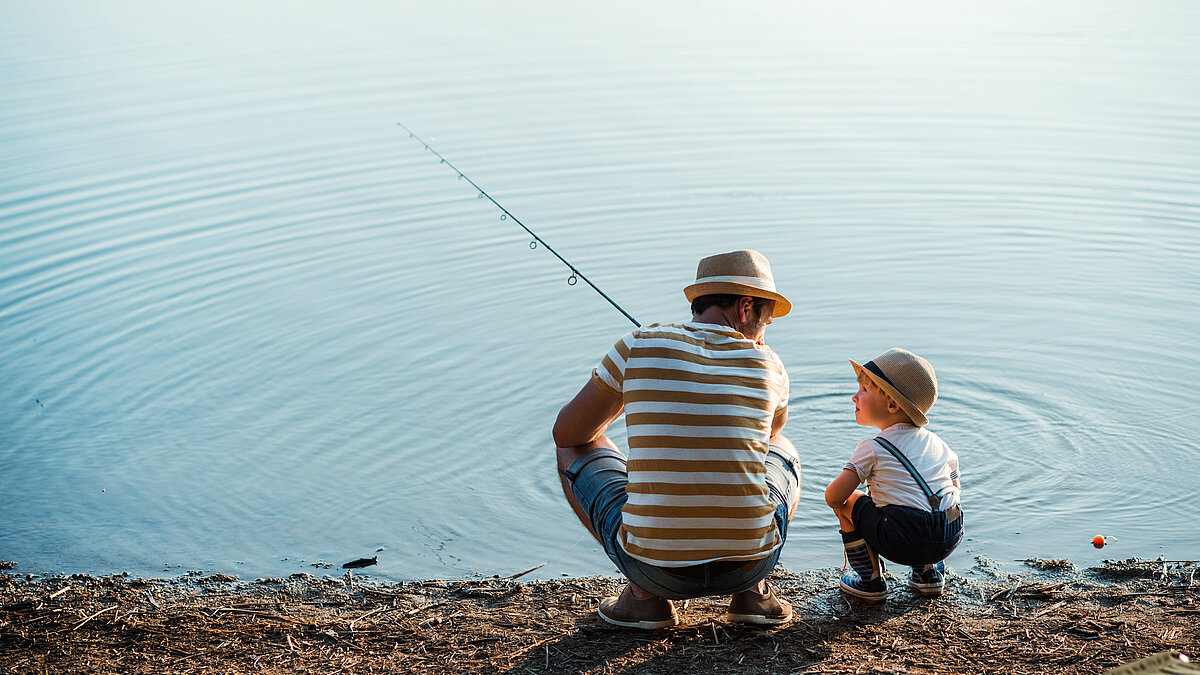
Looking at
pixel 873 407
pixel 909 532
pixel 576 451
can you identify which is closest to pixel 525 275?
pixel 576 451

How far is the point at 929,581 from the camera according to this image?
11.4 feet

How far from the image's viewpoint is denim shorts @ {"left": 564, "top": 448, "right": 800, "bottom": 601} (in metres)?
3.03

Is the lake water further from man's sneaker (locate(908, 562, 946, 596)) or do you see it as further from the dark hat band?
the dark hat band

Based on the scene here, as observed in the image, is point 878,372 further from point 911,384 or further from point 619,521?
point 619,521

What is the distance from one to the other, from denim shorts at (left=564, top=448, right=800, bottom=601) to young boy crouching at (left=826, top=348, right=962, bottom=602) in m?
0.23

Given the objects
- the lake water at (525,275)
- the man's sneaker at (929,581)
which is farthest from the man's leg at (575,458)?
the man's sneaker at (929,581)

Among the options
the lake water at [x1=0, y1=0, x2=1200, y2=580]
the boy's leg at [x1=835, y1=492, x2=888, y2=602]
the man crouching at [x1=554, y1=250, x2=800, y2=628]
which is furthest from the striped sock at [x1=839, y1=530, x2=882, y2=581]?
the lake water at [x1=0, y1=0, x2=1200, y2=580]

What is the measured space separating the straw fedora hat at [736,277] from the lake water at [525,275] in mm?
1333

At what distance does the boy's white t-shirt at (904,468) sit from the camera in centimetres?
329

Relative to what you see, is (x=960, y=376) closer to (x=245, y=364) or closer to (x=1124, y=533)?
(x=1124, y=533)

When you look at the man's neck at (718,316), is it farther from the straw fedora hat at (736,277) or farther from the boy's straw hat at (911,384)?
the boy's straw hat at (911,384)

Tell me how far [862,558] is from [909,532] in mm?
226

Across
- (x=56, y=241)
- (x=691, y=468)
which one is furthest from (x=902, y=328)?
(x=56, y=241)

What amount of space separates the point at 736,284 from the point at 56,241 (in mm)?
7318
